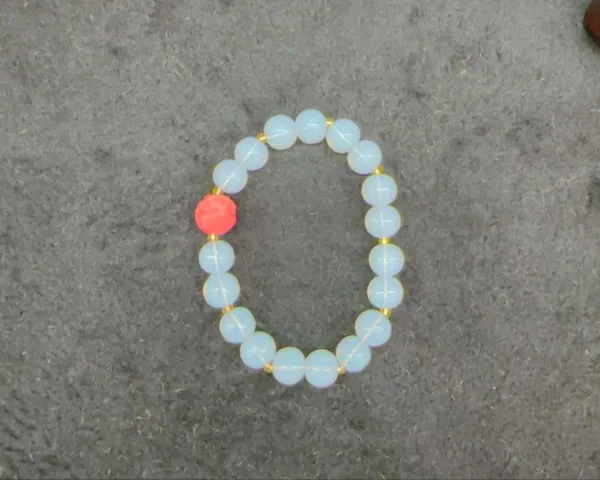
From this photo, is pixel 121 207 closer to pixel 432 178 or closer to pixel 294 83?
pixel 294 83

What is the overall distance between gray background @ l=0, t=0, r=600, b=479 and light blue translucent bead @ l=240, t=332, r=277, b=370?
19 millimetres

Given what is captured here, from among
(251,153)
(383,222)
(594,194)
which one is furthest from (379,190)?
(594,194)

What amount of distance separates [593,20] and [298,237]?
1.45ft

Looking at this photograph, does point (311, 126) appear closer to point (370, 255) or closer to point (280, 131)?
point (280, 131)

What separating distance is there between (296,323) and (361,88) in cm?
30

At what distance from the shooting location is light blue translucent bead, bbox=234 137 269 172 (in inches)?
31.3

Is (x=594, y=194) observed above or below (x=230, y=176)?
above

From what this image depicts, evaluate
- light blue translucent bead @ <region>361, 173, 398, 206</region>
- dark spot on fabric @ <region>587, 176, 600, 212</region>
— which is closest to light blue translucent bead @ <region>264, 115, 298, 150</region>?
light blue translucent bead @ <region>361, 173, 398, 206</region>

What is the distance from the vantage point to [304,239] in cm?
80

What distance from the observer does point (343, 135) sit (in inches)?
31.4

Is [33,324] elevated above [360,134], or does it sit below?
below

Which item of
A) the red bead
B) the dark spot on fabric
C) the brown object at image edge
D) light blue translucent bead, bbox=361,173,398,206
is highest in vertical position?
the brown object at image edge

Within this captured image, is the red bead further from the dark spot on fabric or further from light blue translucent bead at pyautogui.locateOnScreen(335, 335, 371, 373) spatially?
the dark spot on fabric

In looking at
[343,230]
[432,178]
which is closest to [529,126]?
[432,178]
